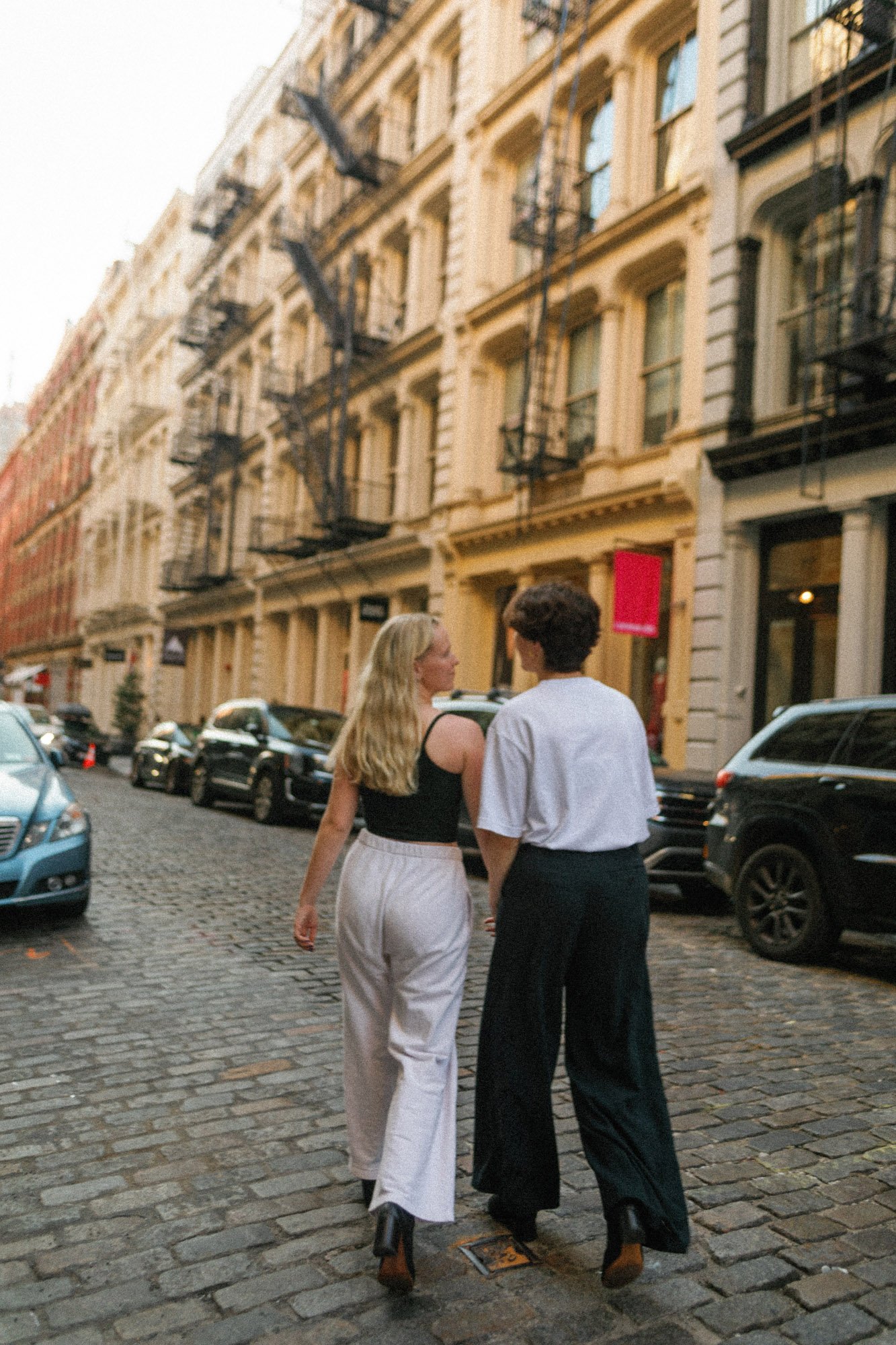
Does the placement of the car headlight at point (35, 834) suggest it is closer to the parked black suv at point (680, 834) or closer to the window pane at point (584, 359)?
the parked black suv at point (680, 834)

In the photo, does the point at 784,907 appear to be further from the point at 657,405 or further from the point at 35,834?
the point at 657,405

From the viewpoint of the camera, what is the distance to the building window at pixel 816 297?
13383mm

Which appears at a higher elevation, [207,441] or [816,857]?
[207,441]

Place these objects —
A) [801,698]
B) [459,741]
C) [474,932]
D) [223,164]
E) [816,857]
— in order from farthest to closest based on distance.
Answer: [223,164]
[801,698]
[474,932]
[816,857]
[459,741]

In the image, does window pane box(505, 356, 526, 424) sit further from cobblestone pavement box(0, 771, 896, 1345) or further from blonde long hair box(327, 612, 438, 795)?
blonde long hair box(327, 612, 438, 795)

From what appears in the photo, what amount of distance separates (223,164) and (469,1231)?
4344 cm

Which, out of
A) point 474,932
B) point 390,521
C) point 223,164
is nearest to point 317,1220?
point 474,932

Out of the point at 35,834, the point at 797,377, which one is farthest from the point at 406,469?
the point at 35,834

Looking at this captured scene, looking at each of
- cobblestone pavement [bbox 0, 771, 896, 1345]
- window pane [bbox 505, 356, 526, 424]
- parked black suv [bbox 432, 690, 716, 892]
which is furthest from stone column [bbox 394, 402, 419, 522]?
cobblestone pavement [bbox 0, 771, 896, 1345]

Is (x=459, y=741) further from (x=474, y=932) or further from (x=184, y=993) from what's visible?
(x=474, y=932)

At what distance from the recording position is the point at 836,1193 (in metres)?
3.66

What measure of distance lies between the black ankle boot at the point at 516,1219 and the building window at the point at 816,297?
11355 millimetres

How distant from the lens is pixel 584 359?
1972cm

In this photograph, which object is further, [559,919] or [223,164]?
[223,164]
